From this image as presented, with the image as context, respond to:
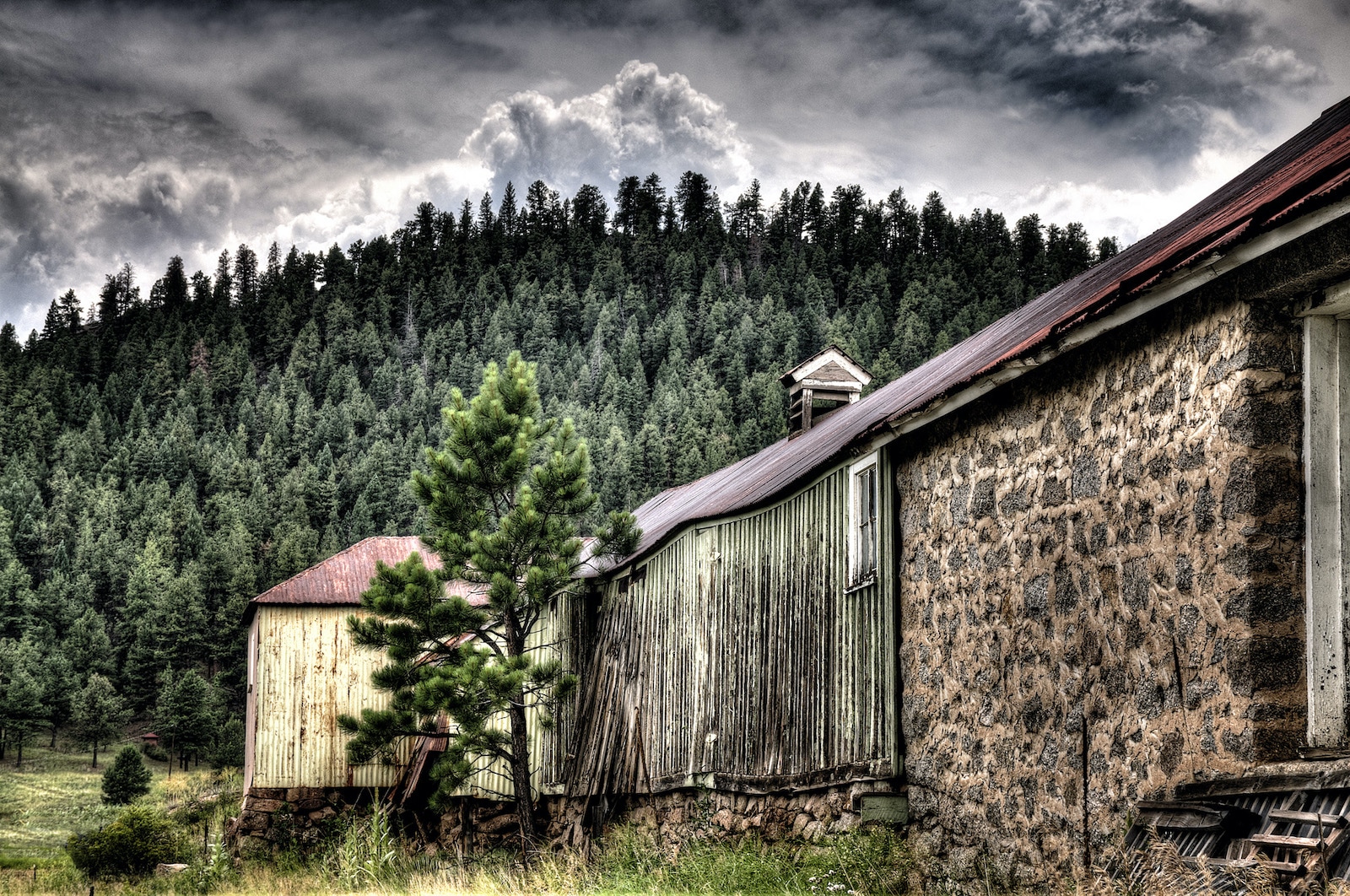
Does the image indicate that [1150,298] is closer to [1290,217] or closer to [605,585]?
[1290,217]

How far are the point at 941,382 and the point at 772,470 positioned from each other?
16.6ft

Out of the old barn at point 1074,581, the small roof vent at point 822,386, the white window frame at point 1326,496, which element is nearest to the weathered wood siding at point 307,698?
the small roof vent at point 822,386

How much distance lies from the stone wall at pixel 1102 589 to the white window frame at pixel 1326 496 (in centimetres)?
9

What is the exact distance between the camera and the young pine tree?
21.1 m

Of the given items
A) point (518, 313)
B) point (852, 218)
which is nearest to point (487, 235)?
point (518, 313)

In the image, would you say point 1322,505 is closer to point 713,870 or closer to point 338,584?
point 713,870

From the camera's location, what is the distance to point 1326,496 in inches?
261

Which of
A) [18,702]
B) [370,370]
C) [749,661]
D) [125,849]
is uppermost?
[370,370]

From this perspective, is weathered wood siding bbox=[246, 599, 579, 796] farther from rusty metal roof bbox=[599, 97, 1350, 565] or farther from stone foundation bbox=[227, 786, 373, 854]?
rusty metal roof bbox=[599, 97, 1350, 565]

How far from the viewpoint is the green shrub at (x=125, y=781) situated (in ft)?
156

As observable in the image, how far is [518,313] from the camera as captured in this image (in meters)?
114

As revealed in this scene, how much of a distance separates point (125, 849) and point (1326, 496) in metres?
27.8

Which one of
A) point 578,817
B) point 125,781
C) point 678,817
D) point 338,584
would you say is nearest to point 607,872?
point 678,817

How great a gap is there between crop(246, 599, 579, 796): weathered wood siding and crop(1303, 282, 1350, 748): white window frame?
2337 cm
